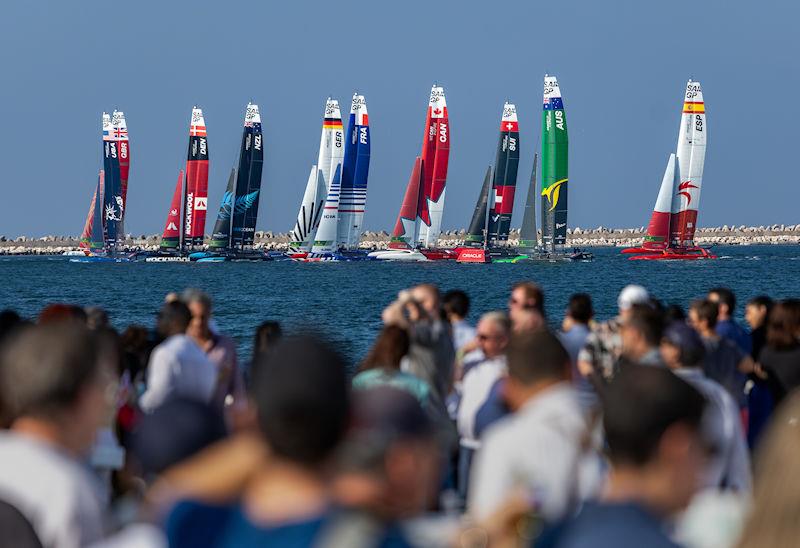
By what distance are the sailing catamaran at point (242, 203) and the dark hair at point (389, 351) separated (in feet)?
256

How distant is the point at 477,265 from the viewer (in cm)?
8881

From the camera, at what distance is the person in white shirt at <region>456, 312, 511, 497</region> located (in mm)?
7186

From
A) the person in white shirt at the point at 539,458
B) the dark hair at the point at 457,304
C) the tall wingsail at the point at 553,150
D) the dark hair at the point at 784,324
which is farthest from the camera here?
the tall wingsail at the point at 553,150

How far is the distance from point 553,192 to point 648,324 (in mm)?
72134

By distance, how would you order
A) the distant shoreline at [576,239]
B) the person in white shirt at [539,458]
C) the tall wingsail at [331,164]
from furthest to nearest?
the distant shoreline at [576,239], the tall wingsail at [331,164], the person in white shirt at [539,458]

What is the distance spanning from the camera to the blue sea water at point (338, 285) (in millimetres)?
45125

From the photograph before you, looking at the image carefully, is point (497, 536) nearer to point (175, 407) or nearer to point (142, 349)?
point (175, 407)

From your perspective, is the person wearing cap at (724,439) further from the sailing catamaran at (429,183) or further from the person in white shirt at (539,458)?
the sailing catamaran at (429,183)

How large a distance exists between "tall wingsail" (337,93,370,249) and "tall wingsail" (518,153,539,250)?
30.8 ft

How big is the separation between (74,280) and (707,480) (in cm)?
7313

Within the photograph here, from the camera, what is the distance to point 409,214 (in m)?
82.4

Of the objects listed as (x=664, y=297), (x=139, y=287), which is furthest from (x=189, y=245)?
(x=664, y=297)

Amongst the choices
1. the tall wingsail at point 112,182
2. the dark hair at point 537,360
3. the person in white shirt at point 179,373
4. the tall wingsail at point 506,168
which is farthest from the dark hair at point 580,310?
the tall wingsail at point 112,182

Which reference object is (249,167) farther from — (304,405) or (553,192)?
(304,405)
